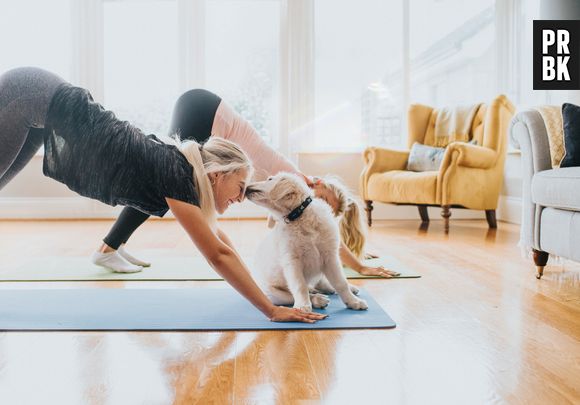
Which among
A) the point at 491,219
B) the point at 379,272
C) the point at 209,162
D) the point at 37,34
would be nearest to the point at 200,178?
the point at 209,162

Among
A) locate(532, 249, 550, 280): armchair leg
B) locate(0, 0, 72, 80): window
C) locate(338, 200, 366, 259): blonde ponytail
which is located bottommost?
locate(532, 249, 550, 280): armchair leg

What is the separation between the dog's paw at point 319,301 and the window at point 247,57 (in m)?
3.98

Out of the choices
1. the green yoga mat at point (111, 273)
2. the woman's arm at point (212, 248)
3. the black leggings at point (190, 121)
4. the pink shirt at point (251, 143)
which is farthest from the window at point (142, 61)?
the woman's arm at point (212, 248)

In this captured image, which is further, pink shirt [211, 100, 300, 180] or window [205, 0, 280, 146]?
window [205, 0, 280, 146]

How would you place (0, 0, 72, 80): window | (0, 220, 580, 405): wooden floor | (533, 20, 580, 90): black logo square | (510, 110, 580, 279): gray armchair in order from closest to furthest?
(0, 220, 580, 405): wooden floor
(510, 110, 580, 279): gray armchair
(533, 20, 580, 90): black logo square
(0, 0, 72, 80): window

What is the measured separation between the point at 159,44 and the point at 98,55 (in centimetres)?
62

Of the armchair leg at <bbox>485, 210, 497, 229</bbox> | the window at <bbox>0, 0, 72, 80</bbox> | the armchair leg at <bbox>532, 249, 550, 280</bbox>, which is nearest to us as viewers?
the armchair leg at <bbox>532, 249, 550, 280</bbox>

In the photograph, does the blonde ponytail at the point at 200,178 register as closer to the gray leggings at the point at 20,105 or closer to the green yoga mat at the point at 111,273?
the gray leggings at the point at 20,105

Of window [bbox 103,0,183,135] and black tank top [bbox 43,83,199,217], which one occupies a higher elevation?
window [bbox 103,0,183,135]

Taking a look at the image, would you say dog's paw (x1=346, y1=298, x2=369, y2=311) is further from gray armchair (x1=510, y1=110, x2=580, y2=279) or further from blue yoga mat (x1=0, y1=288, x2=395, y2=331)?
gray armchair (x1=510, y1=110, x2=580, y2=279)

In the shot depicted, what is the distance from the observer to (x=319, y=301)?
2.02 m

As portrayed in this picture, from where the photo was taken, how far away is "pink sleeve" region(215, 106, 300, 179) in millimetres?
2467

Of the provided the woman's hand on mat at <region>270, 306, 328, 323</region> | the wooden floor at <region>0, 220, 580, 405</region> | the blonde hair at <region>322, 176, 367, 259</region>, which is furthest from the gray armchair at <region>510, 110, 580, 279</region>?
the woman's hand on mat at <region>270, 306, 328, 323</region>

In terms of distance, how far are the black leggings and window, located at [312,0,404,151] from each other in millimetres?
3224
